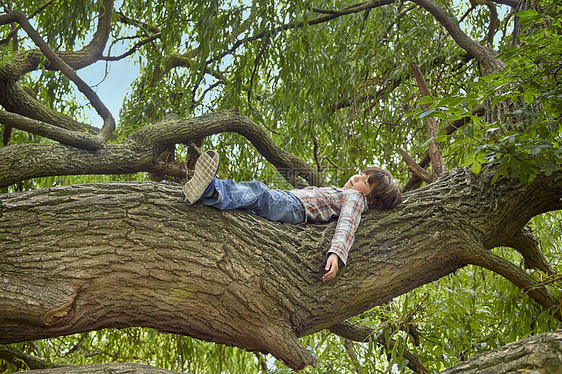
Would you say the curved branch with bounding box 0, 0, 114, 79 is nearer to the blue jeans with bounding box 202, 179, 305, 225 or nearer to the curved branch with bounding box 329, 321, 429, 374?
the blue jeans with bounding box 202, 179, 305, 225

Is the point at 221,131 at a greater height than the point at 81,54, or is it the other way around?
the point at 81,54

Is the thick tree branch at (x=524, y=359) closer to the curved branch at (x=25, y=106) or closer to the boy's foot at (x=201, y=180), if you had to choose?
the boy's foot at (x=201, y=180)

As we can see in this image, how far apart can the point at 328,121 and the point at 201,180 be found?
1793 mm

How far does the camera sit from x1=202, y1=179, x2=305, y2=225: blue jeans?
1814 mm

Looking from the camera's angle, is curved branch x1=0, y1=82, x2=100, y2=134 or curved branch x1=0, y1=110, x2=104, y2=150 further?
curved branch x1=0, y1=82, x2=100, y2=134

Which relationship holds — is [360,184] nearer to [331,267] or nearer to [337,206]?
[337,206]

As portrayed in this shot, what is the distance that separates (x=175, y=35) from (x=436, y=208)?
5.75ft

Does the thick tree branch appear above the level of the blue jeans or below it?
below

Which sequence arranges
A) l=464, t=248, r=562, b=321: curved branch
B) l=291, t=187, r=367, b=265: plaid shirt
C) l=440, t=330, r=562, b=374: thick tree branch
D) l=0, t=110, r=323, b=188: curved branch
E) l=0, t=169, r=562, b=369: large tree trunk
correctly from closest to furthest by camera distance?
l=440, t=330, r=562, b=374: thick tree branch, l=0, t=169, r=562, b=369: large tree trunk, l=291, t=187, r=367, b=265: plaid shirt, l=464, t=248, r=562, b=321: curved branch, l=0, t=110, r=323, b=188: curved branch

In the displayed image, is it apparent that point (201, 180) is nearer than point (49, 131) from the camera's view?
Yes

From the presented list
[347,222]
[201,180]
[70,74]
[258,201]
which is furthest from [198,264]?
[70,74]

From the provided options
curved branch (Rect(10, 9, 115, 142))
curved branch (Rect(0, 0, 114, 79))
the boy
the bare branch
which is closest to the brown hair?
the boy

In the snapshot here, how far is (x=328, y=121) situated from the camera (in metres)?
3.39

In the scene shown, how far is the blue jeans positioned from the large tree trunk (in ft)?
0.17
